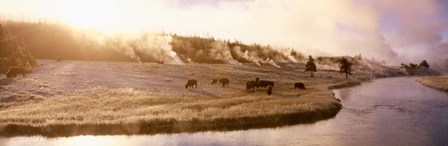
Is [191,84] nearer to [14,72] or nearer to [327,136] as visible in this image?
[14,72]

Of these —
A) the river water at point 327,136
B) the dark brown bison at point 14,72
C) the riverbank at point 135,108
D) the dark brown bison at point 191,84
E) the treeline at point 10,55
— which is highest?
the treeline at point 10,55

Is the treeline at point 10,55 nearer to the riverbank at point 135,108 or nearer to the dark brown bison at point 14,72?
the dark brown bison at point 14,72

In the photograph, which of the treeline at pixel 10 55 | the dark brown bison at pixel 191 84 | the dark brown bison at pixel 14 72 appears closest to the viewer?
the dark brown bison at pixel 191 84

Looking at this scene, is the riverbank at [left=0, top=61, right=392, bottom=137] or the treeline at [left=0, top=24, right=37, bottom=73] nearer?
the riverbank at [left=0, top=61, right=392, bottom=137]

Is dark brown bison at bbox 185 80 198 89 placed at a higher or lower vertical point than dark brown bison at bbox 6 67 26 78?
lower

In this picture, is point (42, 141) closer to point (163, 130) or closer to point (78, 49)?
point (163, 130)

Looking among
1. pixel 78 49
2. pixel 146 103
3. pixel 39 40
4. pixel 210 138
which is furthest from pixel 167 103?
pixel 39 40

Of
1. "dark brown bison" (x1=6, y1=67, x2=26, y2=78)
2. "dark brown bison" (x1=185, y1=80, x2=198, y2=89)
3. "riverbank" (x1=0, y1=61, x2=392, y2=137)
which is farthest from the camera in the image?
"dark brown bison" (x1=6, y1=67, x2=26, y2=78)

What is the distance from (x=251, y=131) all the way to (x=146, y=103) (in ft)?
55.5

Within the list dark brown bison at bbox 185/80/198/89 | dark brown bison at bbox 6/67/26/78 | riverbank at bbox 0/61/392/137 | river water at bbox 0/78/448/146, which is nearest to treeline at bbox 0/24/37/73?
dark brown bison at bbox 6/67/26/78

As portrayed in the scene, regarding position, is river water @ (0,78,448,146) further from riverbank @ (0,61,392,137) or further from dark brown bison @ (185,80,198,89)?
dark brown bison @ (185,80,198,89)

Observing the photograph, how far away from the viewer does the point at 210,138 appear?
41938 millimetres

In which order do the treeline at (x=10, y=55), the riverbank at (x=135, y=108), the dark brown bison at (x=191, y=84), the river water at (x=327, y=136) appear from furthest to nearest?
the treeline at (x=10, y=55)
the dark brown bison at (x=191, y=84)
the riverbank at (x=135, y=108)
the river water at (x=327, y=136)

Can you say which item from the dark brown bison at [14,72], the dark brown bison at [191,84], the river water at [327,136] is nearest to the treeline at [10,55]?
the dark brown bison at [14,72]
